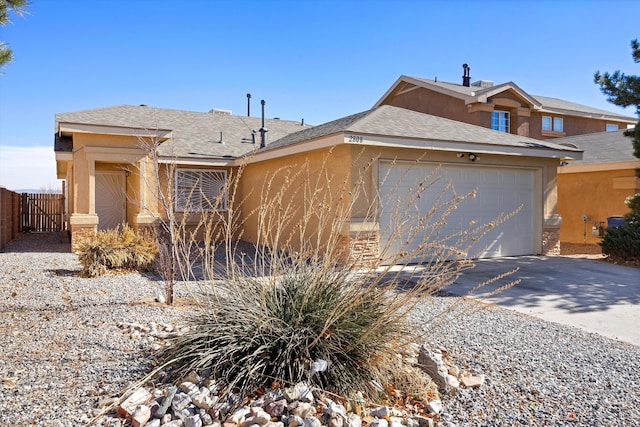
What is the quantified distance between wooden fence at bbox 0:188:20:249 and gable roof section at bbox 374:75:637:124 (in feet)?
54.0

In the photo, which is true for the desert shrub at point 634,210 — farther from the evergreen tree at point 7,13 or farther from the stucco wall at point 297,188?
the evergreen tree at point 7,13

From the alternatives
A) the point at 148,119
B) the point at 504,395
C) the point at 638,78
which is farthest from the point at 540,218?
the point at 148,119

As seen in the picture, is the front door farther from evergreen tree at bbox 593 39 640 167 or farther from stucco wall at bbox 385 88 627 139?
evergreen tree at bbox 593 39 640 167

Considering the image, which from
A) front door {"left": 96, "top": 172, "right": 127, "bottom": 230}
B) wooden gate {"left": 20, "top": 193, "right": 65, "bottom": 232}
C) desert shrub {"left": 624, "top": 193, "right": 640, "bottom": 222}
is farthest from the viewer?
wooden gate {"left": 20, "top": 193, "right": 65, "bottom": 232}

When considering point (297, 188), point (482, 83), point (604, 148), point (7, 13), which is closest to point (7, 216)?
point (297, 188)

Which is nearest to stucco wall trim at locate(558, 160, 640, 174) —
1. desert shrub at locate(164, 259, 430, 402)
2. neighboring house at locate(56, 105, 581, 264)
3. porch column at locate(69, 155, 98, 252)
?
neighboring house at locate(56, 105, 581, 264)

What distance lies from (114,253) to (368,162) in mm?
5537

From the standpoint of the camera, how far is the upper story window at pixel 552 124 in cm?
2317

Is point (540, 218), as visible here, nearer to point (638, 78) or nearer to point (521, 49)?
point (638, 78)

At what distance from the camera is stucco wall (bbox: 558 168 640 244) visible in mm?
15734

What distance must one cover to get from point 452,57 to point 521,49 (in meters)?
8.28

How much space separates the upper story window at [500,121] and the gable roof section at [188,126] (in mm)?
8227

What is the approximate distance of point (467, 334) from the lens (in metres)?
5.47

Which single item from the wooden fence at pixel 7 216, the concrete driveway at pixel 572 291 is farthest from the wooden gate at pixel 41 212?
the concrete driveway at pixel 572 291
